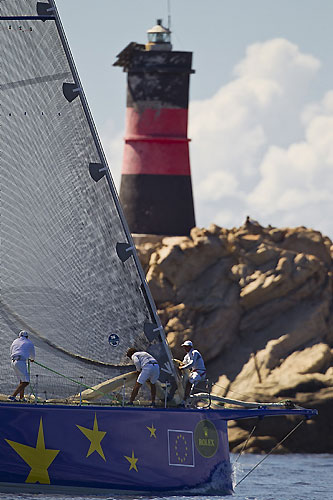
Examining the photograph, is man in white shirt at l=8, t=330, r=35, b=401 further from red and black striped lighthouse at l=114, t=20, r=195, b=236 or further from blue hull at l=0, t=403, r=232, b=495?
red and black striped lighthouse at l=114, t=20, r=195, b=236

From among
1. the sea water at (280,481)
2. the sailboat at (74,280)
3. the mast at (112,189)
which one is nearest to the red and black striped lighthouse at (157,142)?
the sea water at (280,481)

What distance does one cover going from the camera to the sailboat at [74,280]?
66.2 feet

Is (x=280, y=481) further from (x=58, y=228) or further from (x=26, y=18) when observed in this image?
(x=26, y=18)

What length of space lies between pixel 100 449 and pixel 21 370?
1470 mm

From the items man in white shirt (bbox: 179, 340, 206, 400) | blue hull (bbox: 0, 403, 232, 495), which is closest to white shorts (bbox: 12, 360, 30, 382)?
blue hull (bbox: 0, 403, 232, 495)

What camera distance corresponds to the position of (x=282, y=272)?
124 ft

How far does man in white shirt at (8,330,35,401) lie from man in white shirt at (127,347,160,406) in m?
1.51

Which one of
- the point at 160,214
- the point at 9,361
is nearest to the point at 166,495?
the point at 9,361

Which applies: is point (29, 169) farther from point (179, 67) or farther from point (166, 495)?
point (179, 67)

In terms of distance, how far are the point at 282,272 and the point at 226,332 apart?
209 cm

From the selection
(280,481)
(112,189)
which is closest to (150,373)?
(112,189)

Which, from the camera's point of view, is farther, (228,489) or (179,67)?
(179,67)

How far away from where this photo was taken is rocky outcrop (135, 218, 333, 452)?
3700 centimetres

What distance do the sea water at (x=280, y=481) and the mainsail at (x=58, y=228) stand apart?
169 centimetres
